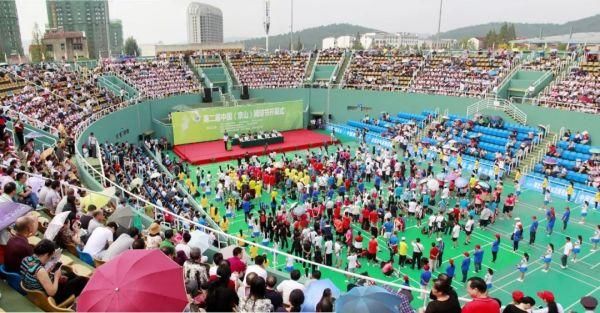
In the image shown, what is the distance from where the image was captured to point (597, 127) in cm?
2411

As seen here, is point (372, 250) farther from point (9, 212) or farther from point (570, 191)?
point (570, 191)

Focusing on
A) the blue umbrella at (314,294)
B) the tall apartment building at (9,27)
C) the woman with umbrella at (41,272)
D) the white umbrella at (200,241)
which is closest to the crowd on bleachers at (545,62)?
the white umbrella at (200,241)

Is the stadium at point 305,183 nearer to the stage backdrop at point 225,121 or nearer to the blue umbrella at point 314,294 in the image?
the blue umbrella at point 314,294

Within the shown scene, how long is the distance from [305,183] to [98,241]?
13.6m

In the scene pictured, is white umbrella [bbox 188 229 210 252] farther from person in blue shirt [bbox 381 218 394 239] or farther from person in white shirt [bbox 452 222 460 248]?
person in white shirt [bbox 452 222 460 248]

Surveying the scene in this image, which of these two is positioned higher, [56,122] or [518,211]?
[56,122]

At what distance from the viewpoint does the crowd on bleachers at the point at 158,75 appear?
35.3m

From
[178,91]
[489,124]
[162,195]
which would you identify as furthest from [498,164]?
[178,91]

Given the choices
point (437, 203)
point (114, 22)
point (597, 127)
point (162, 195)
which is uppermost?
point (114, 22)

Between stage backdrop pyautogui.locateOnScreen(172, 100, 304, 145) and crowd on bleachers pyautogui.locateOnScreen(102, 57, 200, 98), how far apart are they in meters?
4.59

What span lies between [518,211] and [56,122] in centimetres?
2228

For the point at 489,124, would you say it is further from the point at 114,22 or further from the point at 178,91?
the point at 114,22

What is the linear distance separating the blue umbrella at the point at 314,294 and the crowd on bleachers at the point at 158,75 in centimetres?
3047

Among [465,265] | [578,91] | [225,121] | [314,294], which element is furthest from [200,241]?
[578,91]
